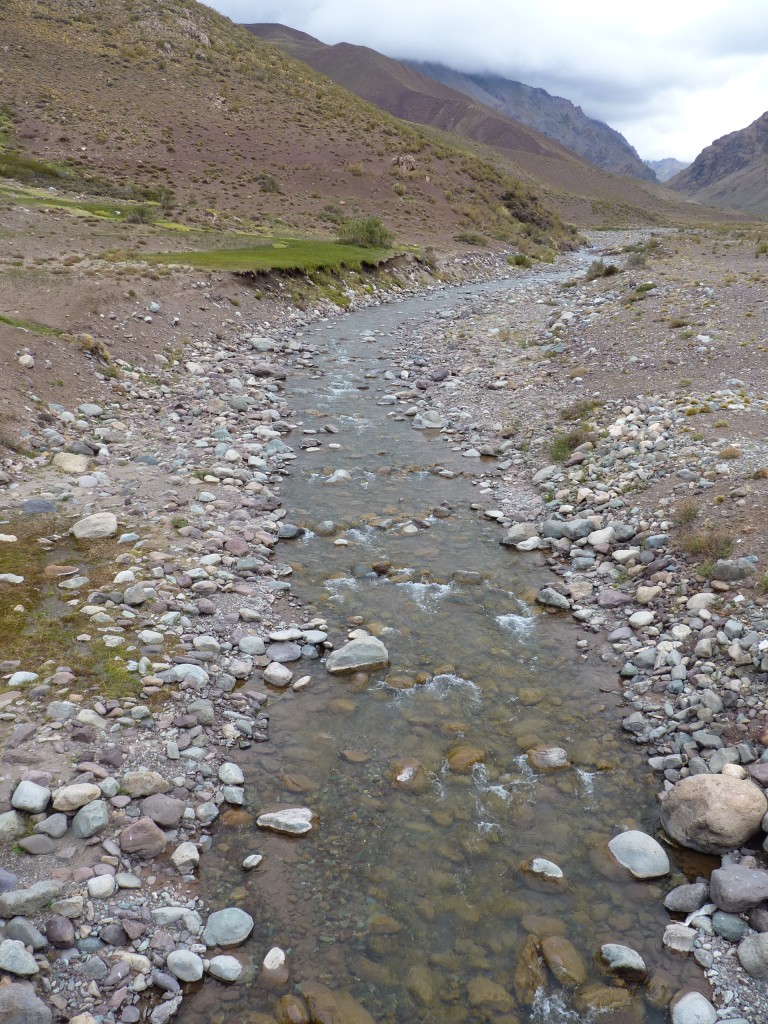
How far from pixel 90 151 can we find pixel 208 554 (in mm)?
60890

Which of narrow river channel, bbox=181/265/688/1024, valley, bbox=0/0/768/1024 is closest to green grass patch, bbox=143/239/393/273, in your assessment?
valley, bbox=0/0/768/1024

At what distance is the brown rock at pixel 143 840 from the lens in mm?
5832

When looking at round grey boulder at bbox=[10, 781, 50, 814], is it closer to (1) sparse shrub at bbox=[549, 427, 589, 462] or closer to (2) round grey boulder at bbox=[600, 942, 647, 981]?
(2) round grey boulder at bbox=[600, 942, 647, 981]

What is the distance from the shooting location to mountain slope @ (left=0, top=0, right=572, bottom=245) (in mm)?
55688

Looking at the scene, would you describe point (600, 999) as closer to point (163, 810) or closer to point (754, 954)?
point (754, 954)

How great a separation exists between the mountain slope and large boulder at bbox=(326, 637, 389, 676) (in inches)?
1749

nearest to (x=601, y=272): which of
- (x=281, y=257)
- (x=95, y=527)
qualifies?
(x=281, y=257)

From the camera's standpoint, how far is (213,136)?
66312 millimetres

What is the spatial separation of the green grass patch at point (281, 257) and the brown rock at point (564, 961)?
1065 inches

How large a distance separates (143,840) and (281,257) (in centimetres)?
3197

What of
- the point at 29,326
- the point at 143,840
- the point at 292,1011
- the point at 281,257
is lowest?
the point at 292,1011

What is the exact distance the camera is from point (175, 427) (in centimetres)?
1581

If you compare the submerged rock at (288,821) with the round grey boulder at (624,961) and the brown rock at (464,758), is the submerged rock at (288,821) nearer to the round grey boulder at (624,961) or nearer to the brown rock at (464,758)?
the brown rock at (464,758)

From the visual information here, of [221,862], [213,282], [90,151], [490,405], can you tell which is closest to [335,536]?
[221,862]
